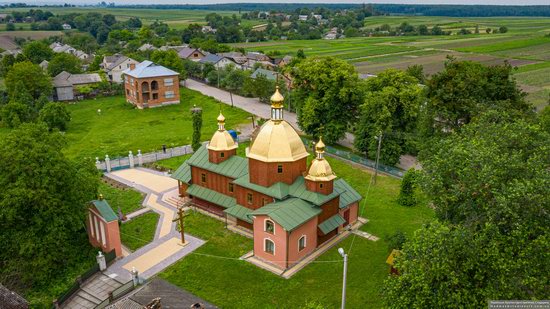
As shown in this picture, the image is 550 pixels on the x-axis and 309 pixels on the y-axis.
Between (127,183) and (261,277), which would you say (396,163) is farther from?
(127,183)

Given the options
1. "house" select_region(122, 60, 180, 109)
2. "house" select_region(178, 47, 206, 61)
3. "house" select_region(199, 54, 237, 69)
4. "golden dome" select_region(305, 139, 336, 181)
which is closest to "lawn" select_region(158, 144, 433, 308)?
"golden dome" select_region(305, 139, 336, 181)

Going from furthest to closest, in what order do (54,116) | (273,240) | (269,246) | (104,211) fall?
(54,116)
(269,246)
(104,211)
(273,240)

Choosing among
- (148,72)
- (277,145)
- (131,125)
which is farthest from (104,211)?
(148,72)

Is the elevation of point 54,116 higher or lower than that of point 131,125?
higher

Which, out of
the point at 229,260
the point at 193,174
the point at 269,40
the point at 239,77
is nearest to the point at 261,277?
the point at 229,260

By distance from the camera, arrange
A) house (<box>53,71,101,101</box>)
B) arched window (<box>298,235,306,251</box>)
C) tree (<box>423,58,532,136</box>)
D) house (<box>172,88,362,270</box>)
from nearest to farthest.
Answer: house (<box>172,88,362,270</box>)
arched window (<box>298,235,306,251</box>)
tree (<box>423,58,532,136</box>)
house (<box>53,71,101,101</box>)

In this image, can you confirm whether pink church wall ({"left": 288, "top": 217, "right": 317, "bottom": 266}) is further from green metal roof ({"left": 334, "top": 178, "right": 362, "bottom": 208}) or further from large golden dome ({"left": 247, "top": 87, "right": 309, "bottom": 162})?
large golden dome ({"left": 247, "top": 87, "right": 309, "bottom": 162})

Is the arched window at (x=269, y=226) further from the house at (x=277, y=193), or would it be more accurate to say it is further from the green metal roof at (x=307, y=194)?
the green metal roof at (x=307, y=194)

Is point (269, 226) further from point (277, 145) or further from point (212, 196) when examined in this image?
point (212, 196)
